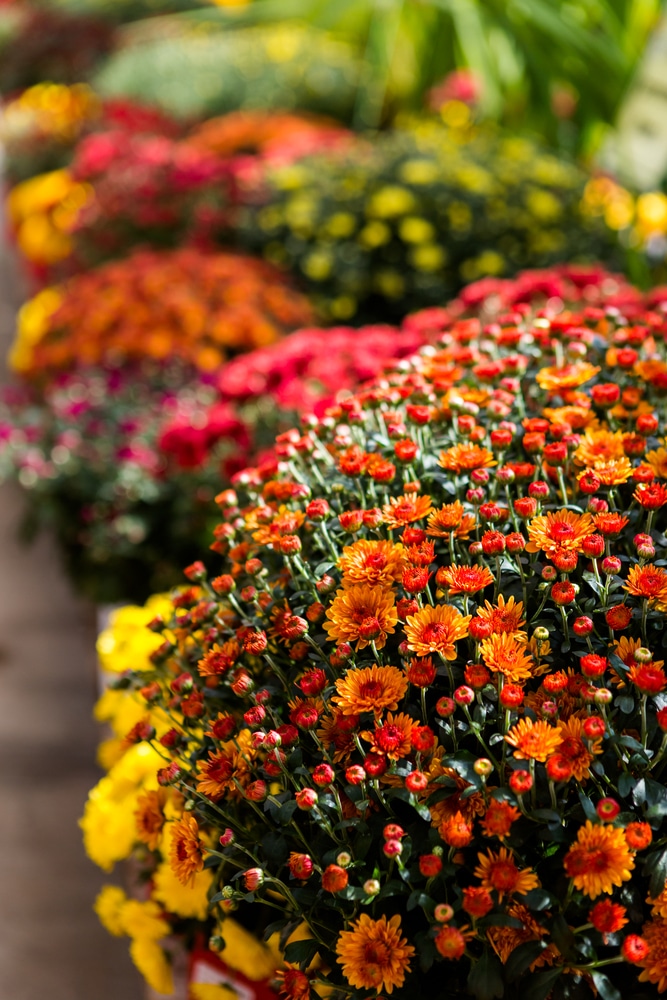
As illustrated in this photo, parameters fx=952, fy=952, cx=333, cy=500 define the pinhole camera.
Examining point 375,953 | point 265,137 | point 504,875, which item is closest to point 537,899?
point 504,875

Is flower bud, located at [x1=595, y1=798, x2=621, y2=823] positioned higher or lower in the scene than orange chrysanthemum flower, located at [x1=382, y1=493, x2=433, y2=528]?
lower

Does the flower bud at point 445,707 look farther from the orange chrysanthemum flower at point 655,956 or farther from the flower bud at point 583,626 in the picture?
the orange chrysanthemum flower at point 655,956

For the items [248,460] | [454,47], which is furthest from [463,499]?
[454,47]

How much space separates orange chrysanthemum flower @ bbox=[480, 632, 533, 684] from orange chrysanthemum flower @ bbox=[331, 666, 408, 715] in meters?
0.09

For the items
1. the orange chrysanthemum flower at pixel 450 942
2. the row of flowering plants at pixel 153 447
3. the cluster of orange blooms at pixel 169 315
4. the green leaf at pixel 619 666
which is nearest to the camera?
the orange chrysanthemum flower at pixel 450 942

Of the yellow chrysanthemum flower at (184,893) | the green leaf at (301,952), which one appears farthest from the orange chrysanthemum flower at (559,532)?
the yellow chrysanthemum flower at (184,893)

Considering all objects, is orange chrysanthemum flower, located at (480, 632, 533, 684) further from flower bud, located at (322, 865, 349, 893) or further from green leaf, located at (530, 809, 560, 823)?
flower bud, located at (322, 865, 349, 893)

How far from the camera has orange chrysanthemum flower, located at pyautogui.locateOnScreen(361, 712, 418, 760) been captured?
2.75 ft

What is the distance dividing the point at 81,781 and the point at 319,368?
114cm

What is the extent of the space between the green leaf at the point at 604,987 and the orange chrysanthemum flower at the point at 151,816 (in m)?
0.45

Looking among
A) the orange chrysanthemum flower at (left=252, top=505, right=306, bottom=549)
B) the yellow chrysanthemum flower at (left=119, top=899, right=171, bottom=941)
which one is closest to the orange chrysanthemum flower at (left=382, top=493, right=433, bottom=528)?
the orange chrysanthemum flower at (left=252, top=505, right=306, bottom=549)

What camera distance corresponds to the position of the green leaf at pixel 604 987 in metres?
0.78

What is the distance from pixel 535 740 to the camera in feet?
2.61

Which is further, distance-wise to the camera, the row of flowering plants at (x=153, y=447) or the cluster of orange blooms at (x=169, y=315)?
the cluster of orange blooms at (x=169, y=315)
